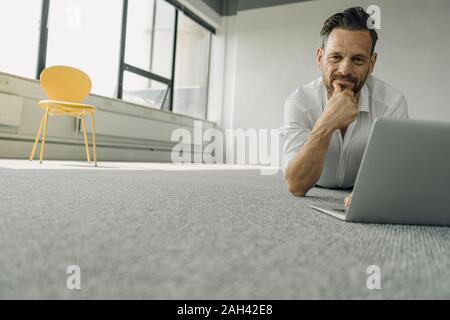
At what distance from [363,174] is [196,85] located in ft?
19.1

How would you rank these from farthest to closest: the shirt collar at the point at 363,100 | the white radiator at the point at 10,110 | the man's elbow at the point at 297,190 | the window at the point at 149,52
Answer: the window at the point at 149,52 < the white radiator at the point at 10,110 < the shirt collar at the point at 363,100 < the man's elbow at the point at 297,190

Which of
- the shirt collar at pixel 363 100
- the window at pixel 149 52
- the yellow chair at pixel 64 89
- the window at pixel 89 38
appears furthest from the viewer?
the window at pixel 149 52

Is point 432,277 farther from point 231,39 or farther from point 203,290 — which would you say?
point 231,39

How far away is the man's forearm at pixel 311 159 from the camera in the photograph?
3.79 ft

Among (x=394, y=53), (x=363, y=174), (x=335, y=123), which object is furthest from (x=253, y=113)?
(x=363, y=174)

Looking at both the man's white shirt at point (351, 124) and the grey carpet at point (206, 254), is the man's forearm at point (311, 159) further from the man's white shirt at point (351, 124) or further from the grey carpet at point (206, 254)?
the grey carpet at point (206, 254)

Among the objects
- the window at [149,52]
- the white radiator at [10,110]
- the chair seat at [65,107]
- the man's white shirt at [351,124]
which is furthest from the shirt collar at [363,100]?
the window at [149,52]

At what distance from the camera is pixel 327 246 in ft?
1.88

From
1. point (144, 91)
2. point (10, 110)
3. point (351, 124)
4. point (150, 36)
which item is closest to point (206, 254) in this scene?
point (351, 124)

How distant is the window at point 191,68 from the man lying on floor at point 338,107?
4.61 m

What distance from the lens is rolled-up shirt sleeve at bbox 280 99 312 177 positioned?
1.34 meters

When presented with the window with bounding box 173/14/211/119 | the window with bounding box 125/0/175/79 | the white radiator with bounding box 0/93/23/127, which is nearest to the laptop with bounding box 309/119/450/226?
the white radiator with bounding box 0/93/23/127

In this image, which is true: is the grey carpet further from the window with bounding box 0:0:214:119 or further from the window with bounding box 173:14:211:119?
the window with bounding box 173:14:211:119

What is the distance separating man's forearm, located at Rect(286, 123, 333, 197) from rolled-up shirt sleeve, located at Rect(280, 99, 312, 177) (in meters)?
0.08
